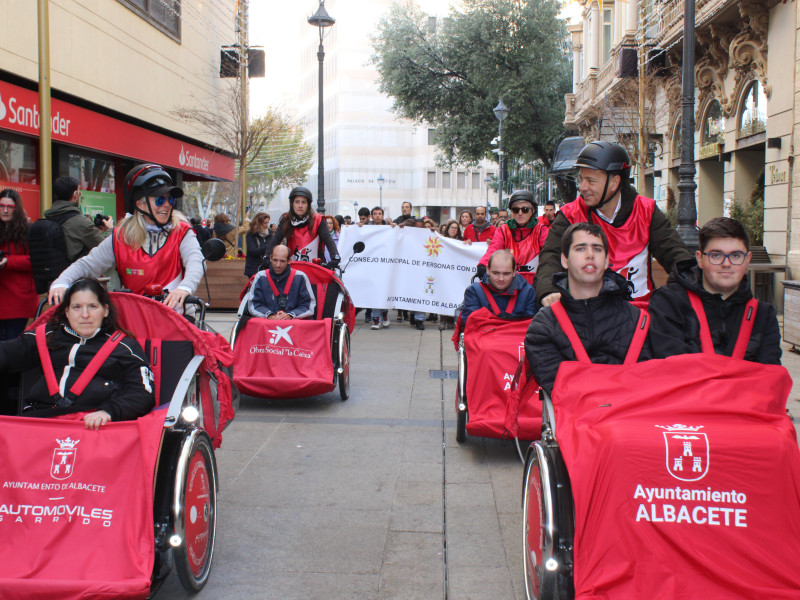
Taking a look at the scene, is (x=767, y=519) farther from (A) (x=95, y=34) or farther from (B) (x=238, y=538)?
(A) (x=95, y=34)

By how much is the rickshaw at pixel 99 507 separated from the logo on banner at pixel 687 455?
1733 millimetres

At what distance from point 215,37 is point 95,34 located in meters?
6.54

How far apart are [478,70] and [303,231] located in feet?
77.8

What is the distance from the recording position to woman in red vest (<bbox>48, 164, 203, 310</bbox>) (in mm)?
4777

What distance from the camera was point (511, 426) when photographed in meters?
3.82

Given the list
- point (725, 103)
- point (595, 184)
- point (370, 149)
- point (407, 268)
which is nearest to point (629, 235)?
point (595, 184)

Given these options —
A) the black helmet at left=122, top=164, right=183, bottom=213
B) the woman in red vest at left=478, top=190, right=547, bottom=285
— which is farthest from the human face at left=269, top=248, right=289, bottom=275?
the black helmet at left=122, top=164, right=183, bottom=213

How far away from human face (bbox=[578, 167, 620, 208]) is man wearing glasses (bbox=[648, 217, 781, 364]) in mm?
913

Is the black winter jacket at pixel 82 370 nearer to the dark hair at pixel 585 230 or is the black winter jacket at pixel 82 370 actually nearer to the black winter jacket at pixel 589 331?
the black winter jacket at pixel 589 331

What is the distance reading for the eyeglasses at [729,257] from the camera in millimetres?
3461

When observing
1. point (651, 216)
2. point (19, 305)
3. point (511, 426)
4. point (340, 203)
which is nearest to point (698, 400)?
point (511, 426)

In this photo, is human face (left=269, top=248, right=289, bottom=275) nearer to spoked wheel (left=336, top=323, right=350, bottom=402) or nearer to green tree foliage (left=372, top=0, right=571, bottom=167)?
spoked wheel (left=336, top=323, right=350, bottom=402)

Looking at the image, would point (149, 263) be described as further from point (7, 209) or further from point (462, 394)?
point (7, 209)

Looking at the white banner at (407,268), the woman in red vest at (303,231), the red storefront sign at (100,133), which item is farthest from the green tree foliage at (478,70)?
the woman in red vest at (303,231)
